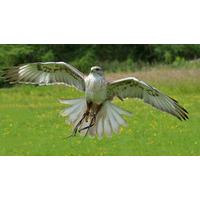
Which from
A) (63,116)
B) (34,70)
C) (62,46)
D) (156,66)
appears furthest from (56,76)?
(156,66)

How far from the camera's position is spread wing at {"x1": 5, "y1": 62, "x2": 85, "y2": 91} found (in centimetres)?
758

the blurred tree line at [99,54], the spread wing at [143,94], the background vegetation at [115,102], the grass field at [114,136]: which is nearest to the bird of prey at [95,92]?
the spread wing at [143,94]

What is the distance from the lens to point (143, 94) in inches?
299

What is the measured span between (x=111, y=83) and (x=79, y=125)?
0.64 metres

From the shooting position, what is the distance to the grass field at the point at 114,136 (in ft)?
27.3

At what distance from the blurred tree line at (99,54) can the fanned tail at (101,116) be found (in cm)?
95

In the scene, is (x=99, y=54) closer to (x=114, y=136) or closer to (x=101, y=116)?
(x=114, y=136)

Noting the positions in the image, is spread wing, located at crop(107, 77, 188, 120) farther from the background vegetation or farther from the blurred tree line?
the blurred tree line

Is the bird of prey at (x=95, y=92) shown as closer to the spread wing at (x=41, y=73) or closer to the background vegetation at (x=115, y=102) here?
the spread wing at (x=41, y=73)

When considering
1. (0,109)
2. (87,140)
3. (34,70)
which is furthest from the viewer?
(0,109)

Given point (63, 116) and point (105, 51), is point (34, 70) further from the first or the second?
point (105, 51)

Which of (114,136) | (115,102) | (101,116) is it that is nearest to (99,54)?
(115,102)

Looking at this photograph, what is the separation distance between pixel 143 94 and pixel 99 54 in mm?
1437

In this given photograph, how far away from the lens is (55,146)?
8352 mm
